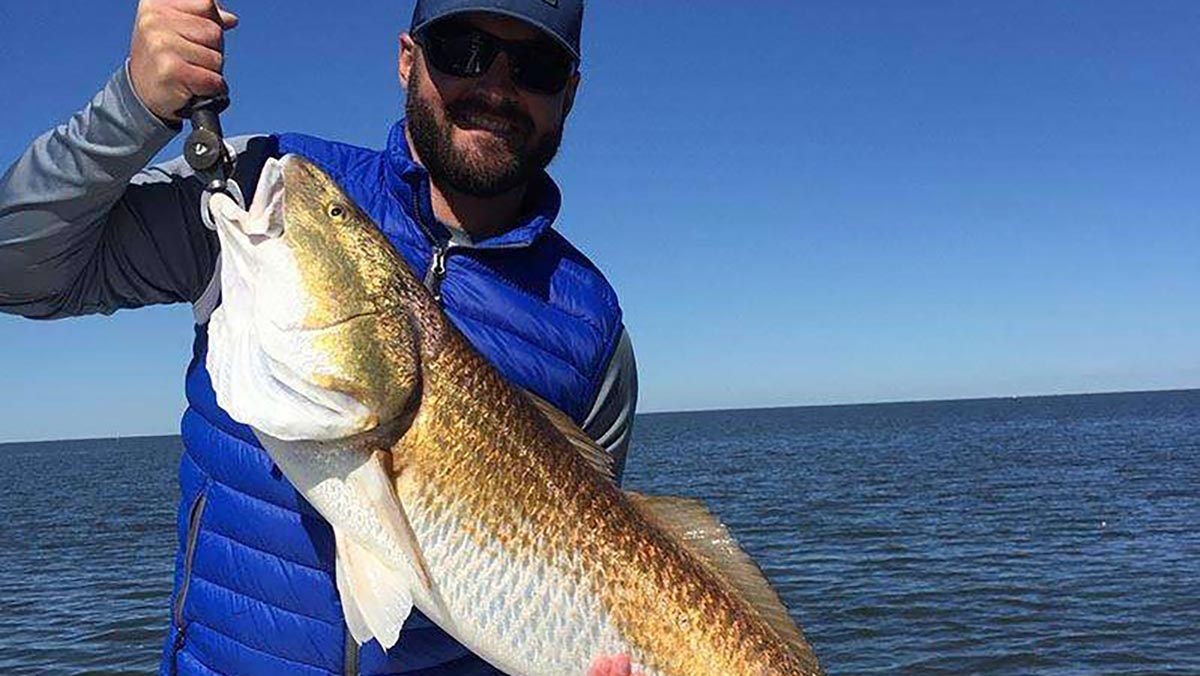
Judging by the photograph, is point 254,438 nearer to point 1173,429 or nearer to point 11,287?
point 11,287

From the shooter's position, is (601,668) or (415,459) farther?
(601,668)

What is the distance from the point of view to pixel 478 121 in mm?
3744

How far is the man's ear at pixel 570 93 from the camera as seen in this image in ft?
13.2

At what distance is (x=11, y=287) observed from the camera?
294 cm

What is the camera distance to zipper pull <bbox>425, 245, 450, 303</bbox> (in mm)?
3564

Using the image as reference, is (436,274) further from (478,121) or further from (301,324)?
(301,324)

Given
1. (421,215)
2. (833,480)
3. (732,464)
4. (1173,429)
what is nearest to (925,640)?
(421,215)

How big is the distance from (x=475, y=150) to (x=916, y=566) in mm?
22094

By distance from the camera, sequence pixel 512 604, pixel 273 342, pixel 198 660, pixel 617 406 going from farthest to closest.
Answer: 1. pixel 617 406
2. pixel 198 660
3. pixel 512 604
4. pixel 273 342

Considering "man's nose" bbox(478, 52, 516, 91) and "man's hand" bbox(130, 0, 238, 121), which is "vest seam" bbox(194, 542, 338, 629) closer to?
"man's hand" bbox(130, 0, 238, 121)

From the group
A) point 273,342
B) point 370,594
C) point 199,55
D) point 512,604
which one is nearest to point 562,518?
point 512,604

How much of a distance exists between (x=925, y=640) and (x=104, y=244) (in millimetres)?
16591

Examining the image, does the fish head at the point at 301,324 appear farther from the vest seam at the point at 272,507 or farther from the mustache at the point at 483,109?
the mustache at the point at 483,109

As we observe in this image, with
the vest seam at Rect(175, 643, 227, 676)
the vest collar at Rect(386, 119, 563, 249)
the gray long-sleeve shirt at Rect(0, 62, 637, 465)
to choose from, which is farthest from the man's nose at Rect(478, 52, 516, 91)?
the vest seam at Rect(175, 643, 227, 676)
